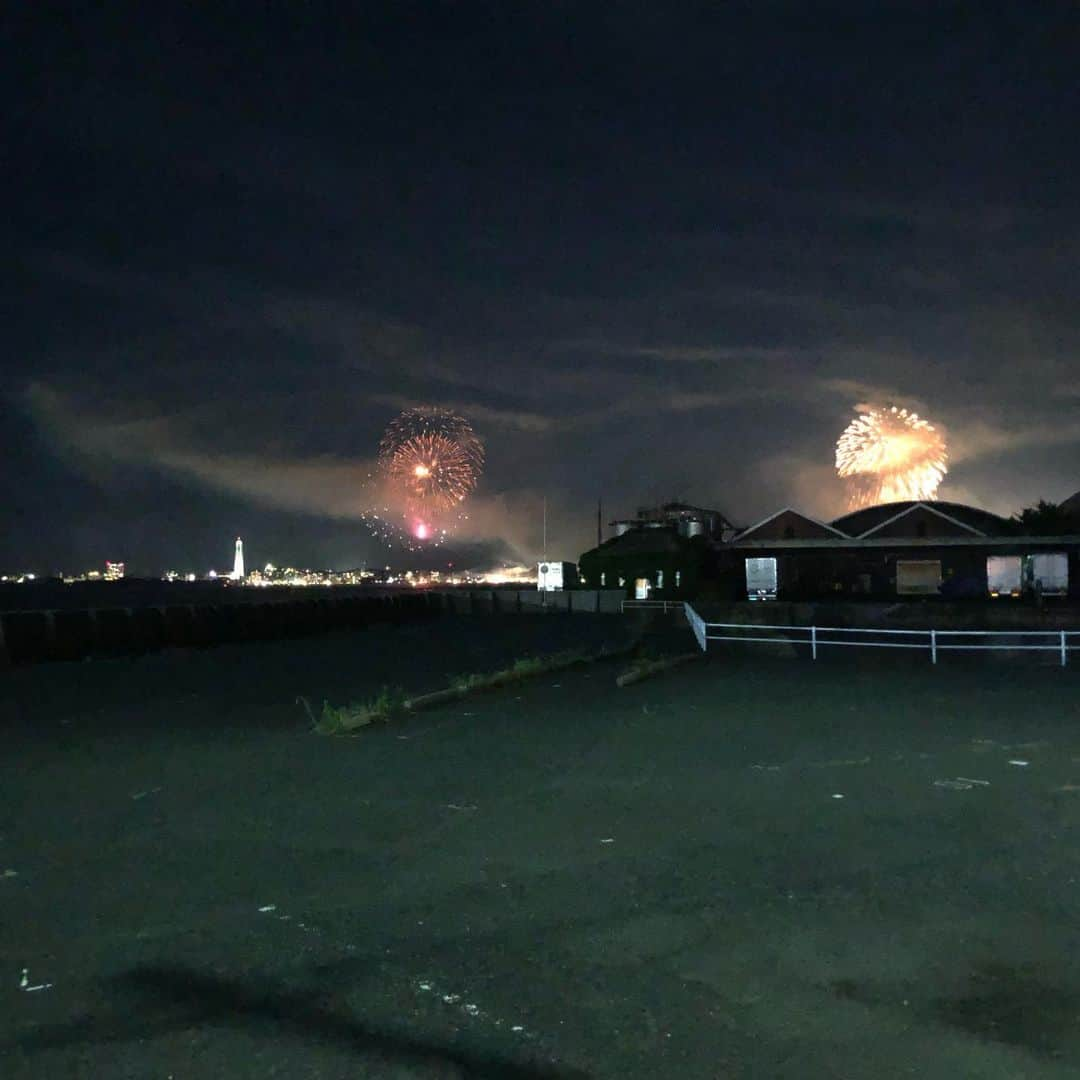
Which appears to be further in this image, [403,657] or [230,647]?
[230,647]

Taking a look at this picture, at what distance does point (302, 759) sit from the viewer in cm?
1199

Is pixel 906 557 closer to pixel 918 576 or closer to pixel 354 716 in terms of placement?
pixel 918 576

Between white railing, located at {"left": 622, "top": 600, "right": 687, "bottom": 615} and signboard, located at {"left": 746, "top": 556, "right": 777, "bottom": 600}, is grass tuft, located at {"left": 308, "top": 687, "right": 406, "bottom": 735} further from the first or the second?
signboard, located at {"left": 746, "top": 556, "right": 777, "bottom": 600}

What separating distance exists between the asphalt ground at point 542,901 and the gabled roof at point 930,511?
4379 centimetres

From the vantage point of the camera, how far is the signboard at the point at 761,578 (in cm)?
5894

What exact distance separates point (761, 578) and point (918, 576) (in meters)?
8.13

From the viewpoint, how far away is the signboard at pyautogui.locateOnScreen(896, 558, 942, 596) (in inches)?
2185

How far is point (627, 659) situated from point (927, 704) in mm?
9998

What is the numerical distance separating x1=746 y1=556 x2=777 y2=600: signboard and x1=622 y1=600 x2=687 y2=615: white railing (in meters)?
4.03

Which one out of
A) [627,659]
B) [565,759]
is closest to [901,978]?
[565,759]

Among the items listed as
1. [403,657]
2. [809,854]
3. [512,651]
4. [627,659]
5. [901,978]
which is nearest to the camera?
[901,978]

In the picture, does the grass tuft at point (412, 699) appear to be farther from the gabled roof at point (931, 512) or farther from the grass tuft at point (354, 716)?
the gabled roof at point (931, 512)

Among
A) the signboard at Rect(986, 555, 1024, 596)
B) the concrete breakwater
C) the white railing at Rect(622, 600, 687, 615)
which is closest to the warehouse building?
the signboard at Rect(986, 555, 1024, 596)

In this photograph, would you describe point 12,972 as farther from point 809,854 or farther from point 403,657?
point 403,657
